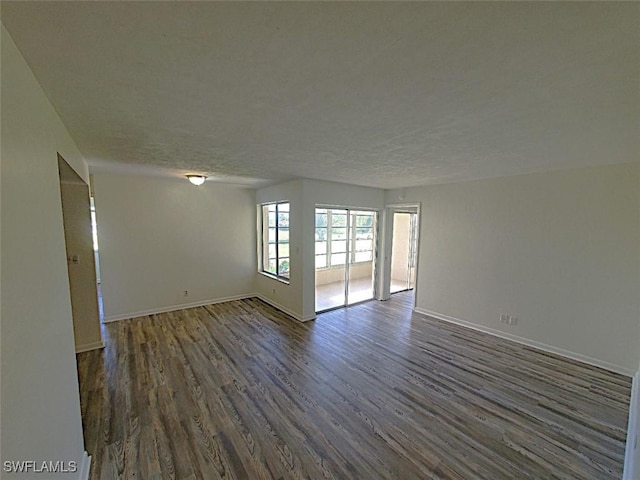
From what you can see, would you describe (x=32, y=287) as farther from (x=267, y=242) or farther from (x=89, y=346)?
(x=267, y=242)

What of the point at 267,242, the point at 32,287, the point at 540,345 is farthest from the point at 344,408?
the point at 267,242

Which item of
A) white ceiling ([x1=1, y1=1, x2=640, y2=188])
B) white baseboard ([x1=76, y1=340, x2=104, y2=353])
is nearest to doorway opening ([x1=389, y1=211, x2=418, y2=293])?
white ceiling ([x1=1, y1=1, x2=640, y2=188])

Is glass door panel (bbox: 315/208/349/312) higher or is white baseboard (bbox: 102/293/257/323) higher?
glass door panel (bbox: 315/208/349/312)

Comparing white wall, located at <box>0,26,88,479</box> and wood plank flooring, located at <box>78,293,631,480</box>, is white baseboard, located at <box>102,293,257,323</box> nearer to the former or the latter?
wood plank flooring, located at <box>78,293,631,480</box>

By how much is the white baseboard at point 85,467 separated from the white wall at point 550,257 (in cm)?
484

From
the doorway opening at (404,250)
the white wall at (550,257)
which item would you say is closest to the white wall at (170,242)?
the white wall at (550,257)

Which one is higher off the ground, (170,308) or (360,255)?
(360,255)

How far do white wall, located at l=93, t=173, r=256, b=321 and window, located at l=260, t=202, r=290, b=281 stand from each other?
323 mm

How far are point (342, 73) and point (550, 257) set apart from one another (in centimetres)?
390

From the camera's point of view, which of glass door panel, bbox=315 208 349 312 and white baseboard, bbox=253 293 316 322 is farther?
glass door panel, bbox=315 208 349 312

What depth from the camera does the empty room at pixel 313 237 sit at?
102 centimetres

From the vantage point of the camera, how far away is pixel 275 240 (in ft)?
18.6

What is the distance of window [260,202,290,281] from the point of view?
544cm

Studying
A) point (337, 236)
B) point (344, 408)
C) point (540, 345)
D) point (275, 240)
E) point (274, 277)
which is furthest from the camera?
point (337, 236)
